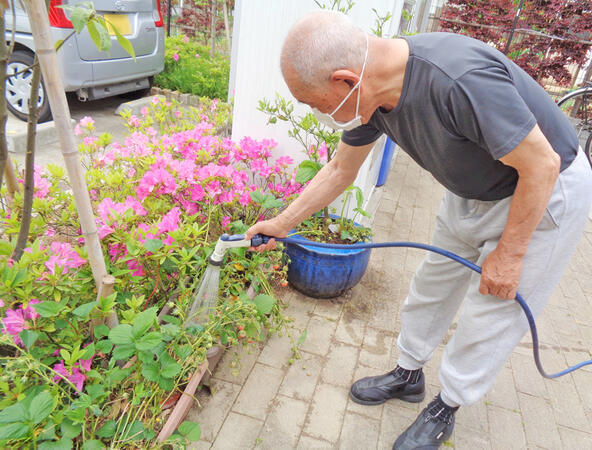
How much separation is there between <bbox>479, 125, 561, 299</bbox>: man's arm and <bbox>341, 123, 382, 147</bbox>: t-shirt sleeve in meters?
0.54

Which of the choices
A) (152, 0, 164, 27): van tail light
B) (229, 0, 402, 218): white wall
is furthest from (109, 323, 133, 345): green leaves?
(152, 0, 164, 27): van tail light

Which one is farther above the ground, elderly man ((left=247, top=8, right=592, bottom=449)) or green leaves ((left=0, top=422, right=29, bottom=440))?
elderly man ((left=247, top=8, right=592, bottom=449))

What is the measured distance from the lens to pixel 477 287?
1.66 metres

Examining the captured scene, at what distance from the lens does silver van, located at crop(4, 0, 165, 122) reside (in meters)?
4.02

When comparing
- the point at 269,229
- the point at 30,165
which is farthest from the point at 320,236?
the point at 30,165

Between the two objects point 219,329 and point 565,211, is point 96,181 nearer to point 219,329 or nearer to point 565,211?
point 219,329

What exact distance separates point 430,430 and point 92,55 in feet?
14.6

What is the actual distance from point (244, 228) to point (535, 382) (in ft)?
6.15

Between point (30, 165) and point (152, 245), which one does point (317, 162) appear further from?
point (30, 165)

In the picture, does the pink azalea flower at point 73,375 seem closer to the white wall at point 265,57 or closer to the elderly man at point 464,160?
the elderly man at point 464,160

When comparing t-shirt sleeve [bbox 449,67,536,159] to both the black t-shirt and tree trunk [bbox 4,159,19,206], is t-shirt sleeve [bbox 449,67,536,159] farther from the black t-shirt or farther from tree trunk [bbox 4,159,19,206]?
tree trunk [bbox 4,159,19,206]

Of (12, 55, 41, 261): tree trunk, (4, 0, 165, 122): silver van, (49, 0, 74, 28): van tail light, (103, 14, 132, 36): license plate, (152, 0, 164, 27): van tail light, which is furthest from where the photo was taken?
(152, 0, 164, 27): van tail light

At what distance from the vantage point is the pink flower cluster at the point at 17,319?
54.2 inches

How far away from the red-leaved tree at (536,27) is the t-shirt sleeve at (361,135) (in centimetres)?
730
